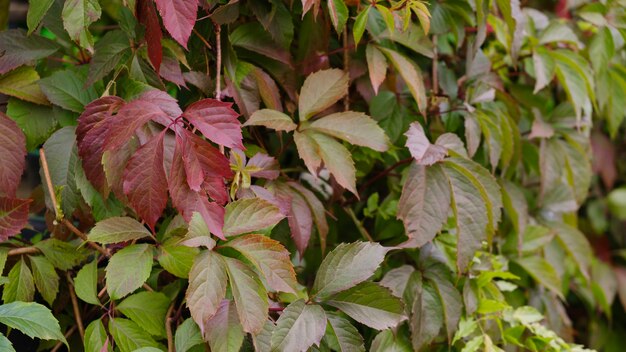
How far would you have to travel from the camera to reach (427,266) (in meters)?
1.19

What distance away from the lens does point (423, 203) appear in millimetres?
1079

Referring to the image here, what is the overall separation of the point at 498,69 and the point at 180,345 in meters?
1.02

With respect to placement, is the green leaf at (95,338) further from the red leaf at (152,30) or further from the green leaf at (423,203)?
the green leaf at (423,203)

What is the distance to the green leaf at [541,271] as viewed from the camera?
1.39 meters

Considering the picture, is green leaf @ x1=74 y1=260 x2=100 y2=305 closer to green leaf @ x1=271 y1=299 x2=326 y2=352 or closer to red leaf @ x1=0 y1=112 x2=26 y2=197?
red leaf @ x1=0 y1=112 x2=26 y2=197

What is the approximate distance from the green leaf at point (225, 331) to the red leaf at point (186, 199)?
13 centimetres

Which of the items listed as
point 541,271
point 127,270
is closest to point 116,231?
point 127,270

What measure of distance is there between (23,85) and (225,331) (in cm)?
53

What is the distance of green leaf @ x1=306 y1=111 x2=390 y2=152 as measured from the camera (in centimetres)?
104

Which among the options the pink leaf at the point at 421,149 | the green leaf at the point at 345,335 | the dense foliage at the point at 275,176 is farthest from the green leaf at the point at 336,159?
the green leaf at the point at 345,335

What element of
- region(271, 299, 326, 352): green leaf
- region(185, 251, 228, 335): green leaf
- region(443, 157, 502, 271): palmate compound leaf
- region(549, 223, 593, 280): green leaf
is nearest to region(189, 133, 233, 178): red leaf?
region(185, 251, 228, 335): green leaf

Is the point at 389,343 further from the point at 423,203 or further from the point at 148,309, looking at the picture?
the point at 148,309

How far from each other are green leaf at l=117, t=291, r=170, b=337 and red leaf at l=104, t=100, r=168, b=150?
256 millimetres

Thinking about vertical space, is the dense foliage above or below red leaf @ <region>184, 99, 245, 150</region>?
below
